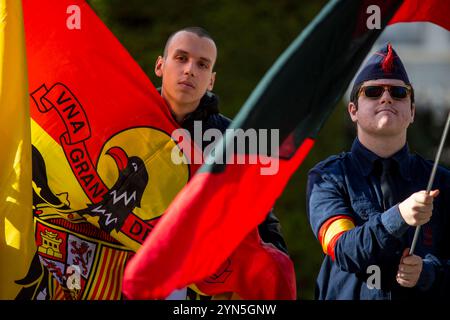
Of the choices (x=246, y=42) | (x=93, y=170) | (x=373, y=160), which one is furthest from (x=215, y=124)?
(x=246, y=42)

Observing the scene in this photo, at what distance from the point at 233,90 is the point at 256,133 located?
6.67 meters

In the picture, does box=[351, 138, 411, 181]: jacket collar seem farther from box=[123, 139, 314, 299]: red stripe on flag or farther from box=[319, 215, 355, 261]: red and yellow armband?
box=[123, 139, 314, 299]: red stripe on flag

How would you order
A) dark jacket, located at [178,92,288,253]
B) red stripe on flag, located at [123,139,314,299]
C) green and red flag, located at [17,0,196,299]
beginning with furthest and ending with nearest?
dark jacket, located at [178,92,288,253], green and red flag, located at [17,0,196,299], red stripe on flag, located at [123,139,314,299]

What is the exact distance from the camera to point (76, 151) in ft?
16.6

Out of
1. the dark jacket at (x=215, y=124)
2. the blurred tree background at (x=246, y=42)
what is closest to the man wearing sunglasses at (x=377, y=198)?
the dark jacket at (x=215, y=124)

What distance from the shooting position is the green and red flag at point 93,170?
5.02m

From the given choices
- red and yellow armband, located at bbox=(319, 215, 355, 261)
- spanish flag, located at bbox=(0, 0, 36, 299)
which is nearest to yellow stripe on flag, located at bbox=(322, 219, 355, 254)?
red and yellow armband, located at bbox=(319, 215, 355, 261)

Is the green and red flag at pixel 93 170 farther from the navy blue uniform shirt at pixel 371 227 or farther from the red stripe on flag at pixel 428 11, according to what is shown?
the red stripe on flag at pixel 428 11

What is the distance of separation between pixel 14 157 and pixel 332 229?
55.2 inches

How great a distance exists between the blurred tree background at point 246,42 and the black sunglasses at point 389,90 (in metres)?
5.96

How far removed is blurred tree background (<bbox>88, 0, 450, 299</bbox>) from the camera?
34.8 feet

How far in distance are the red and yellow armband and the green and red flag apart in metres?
0.80
